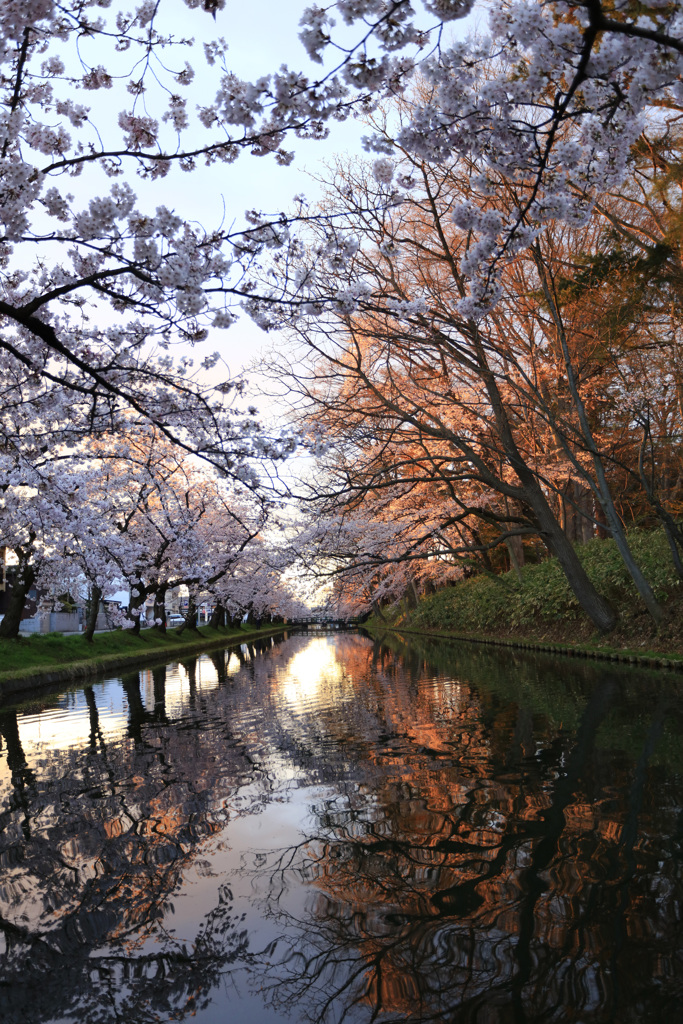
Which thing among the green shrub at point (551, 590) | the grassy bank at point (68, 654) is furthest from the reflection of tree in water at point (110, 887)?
the green shrub at point (551, 590)

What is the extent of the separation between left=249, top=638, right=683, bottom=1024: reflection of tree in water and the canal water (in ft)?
0.05

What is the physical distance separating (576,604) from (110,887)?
63.7ft

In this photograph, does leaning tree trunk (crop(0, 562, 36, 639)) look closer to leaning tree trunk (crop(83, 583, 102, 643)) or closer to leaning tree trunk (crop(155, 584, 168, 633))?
leaning tree trunk (crop(83, 583, 102, 643))

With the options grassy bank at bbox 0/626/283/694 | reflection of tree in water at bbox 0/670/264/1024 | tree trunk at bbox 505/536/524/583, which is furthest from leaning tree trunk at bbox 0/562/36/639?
tree trunk at bbox 505/536/524/583

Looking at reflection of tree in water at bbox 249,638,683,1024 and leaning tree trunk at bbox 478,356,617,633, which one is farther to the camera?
leaning tree trunk at bbox 478,356,617,633

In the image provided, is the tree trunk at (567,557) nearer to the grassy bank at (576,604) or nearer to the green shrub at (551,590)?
the grassy bank at (576,604)

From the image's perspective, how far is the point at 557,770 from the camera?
20.5ft

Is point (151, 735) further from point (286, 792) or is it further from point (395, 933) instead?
point (395, 933)

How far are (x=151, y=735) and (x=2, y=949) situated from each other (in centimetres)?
651

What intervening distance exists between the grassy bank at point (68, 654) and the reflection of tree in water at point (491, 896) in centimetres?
1444

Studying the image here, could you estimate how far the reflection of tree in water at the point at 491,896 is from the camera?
9.37ft

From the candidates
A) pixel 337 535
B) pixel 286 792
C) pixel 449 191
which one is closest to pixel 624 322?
pixel 449 191

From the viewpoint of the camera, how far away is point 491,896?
12.2 ft

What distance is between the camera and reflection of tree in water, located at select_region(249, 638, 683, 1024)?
2855mm
